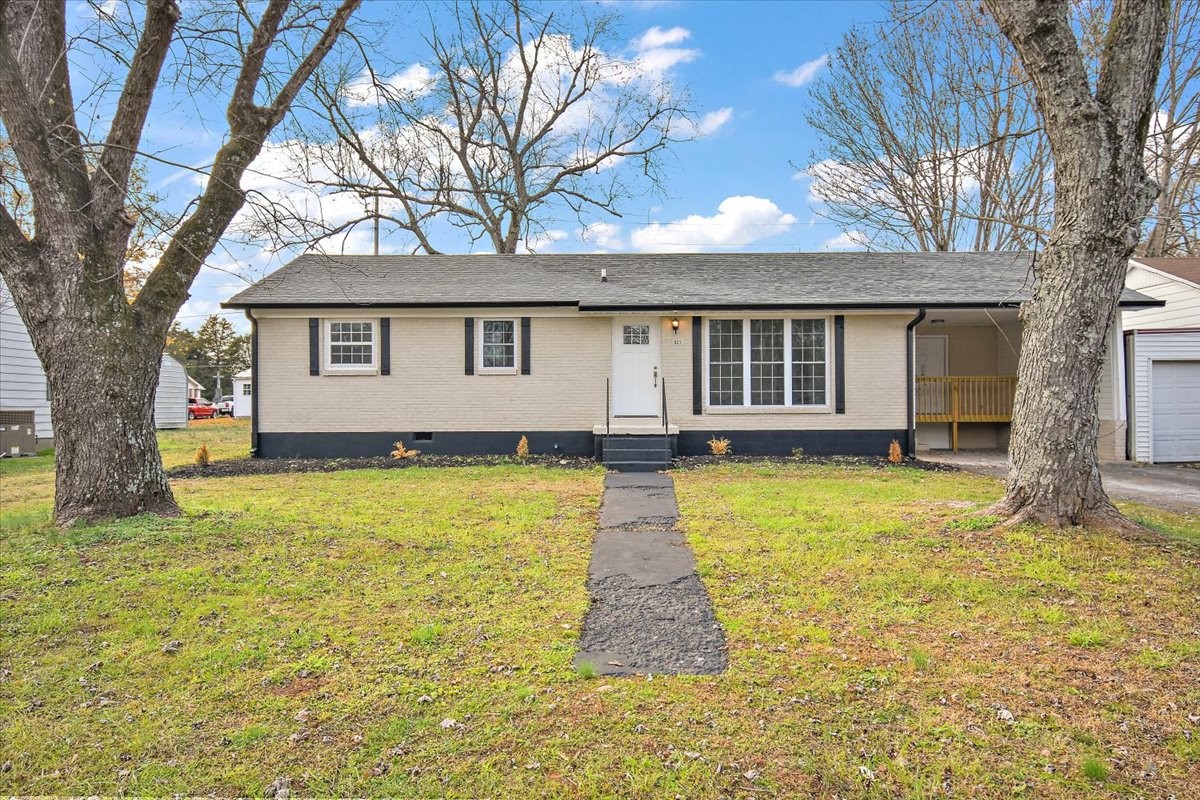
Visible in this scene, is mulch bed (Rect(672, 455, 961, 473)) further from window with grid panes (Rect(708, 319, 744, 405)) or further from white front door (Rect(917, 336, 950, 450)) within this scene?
white front door (Rect(917, 336, 950, 450))

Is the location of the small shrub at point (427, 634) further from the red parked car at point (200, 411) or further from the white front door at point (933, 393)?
the red parked car at point (200, 411)

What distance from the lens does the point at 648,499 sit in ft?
27.3

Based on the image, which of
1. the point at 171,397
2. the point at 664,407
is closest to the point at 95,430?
the point at 664,407

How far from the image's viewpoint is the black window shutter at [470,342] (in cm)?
1302

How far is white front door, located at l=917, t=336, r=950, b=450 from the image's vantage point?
1442 centimetres

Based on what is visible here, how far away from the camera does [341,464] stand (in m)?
12.3

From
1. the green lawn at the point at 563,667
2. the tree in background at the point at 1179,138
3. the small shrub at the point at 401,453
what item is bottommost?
the green lawn at the point at 563,667

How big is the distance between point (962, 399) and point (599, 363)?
849 centimetres

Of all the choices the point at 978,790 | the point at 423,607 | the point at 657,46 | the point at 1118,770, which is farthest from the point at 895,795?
the point at 657,46

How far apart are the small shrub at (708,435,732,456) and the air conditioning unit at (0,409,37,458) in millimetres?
16731

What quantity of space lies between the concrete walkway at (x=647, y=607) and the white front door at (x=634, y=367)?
584 cm

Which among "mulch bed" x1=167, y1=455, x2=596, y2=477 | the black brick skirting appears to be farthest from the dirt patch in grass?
the black brick skirting

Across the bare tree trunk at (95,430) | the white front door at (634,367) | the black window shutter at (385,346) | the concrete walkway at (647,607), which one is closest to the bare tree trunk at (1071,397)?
the concrete walkway at (647,607)

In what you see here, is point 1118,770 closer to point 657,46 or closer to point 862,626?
point 862,626
